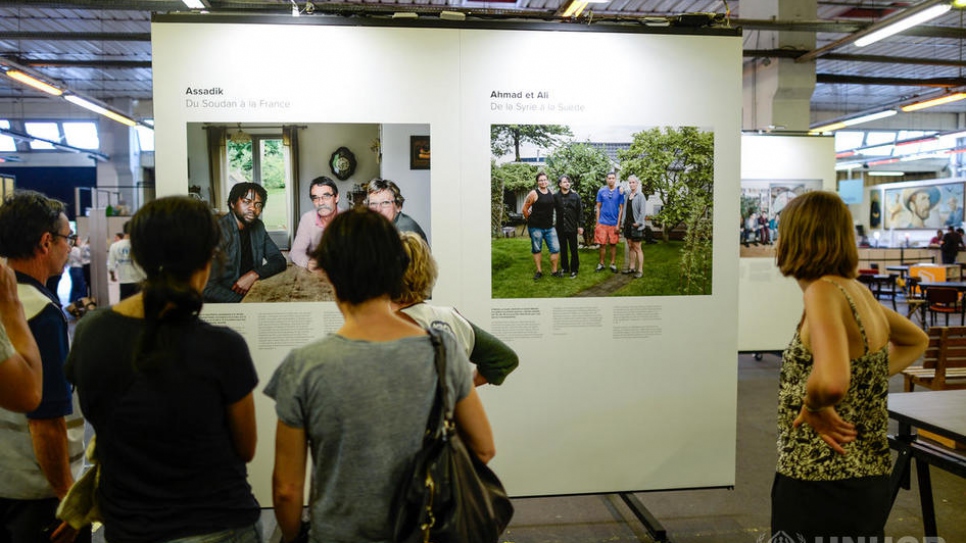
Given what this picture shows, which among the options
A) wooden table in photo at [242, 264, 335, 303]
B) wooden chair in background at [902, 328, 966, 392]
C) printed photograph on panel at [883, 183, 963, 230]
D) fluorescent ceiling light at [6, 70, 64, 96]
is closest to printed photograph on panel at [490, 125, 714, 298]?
wooden table in photo at [242, 264, 335, 303]

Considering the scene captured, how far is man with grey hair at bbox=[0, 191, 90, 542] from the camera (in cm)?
180

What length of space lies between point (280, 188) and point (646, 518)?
260 cm

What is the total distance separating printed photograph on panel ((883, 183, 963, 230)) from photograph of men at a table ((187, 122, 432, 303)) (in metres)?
23.8

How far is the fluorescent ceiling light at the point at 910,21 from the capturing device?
5953 millimetres

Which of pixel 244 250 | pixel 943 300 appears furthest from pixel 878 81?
pixel 244 250

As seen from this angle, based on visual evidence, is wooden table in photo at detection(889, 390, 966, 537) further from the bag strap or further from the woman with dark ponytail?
the woman with dark ponytail

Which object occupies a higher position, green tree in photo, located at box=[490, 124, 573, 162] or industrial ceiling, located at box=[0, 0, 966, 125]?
industrial ceiling, located at box=[0, 0, 966, 125]

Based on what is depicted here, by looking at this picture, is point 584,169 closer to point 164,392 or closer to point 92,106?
point 164,392

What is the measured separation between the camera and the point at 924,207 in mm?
22344

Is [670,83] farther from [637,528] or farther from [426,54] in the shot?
[637,528]

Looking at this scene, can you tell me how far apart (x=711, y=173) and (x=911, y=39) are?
38.0 ft

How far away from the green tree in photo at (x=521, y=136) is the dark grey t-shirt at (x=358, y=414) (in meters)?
2.09

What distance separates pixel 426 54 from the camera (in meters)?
3.30

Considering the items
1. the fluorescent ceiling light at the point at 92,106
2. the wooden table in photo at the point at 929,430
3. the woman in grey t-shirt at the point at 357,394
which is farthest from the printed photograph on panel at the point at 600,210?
the fluorescent ceiling light at the point at 92,106
